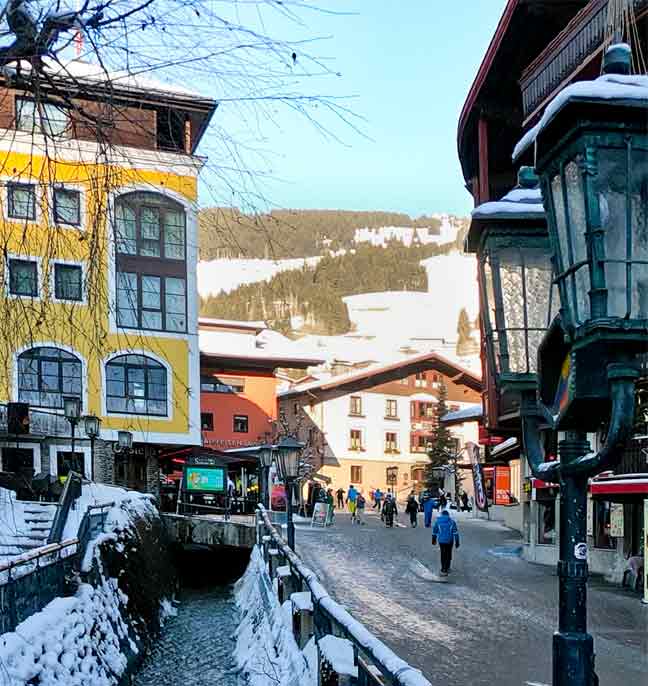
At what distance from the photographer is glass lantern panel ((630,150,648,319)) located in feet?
13.7

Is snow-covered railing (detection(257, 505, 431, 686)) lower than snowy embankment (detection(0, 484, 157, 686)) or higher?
higher

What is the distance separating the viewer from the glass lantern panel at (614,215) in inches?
164

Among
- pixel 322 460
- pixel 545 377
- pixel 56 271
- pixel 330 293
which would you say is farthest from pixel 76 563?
pixel 330 293

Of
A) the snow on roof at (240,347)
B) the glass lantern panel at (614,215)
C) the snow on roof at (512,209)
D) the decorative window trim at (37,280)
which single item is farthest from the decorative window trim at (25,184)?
the snow on roof at (240,347)

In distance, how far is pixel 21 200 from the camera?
17.6 feet

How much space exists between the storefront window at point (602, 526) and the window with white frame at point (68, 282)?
18.1 m

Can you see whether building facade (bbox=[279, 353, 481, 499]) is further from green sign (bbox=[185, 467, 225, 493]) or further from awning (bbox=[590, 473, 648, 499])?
awning (bbox=[590, 473, 648, 499])

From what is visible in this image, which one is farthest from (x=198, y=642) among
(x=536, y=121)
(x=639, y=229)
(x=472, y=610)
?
(x=639, y=229)

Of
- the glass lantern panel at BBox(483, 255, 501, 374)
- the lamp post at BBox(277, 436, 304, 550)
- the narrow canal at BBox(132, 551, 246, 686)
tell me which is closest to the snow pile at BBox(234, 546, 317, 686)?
the narrow canal at BBox(132, 551, 246, 686)

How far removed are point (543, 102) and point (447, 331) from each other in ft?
550

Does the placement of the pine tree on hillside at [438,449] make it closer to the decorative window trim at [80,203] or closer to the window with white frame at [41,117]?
the decorative window trim at [80,203]

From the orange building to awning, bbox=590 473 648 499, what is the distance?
3960 centimetres

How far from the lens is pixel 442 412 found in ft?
223

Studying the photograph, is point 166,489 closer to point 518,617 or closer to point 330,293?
point 518,617
